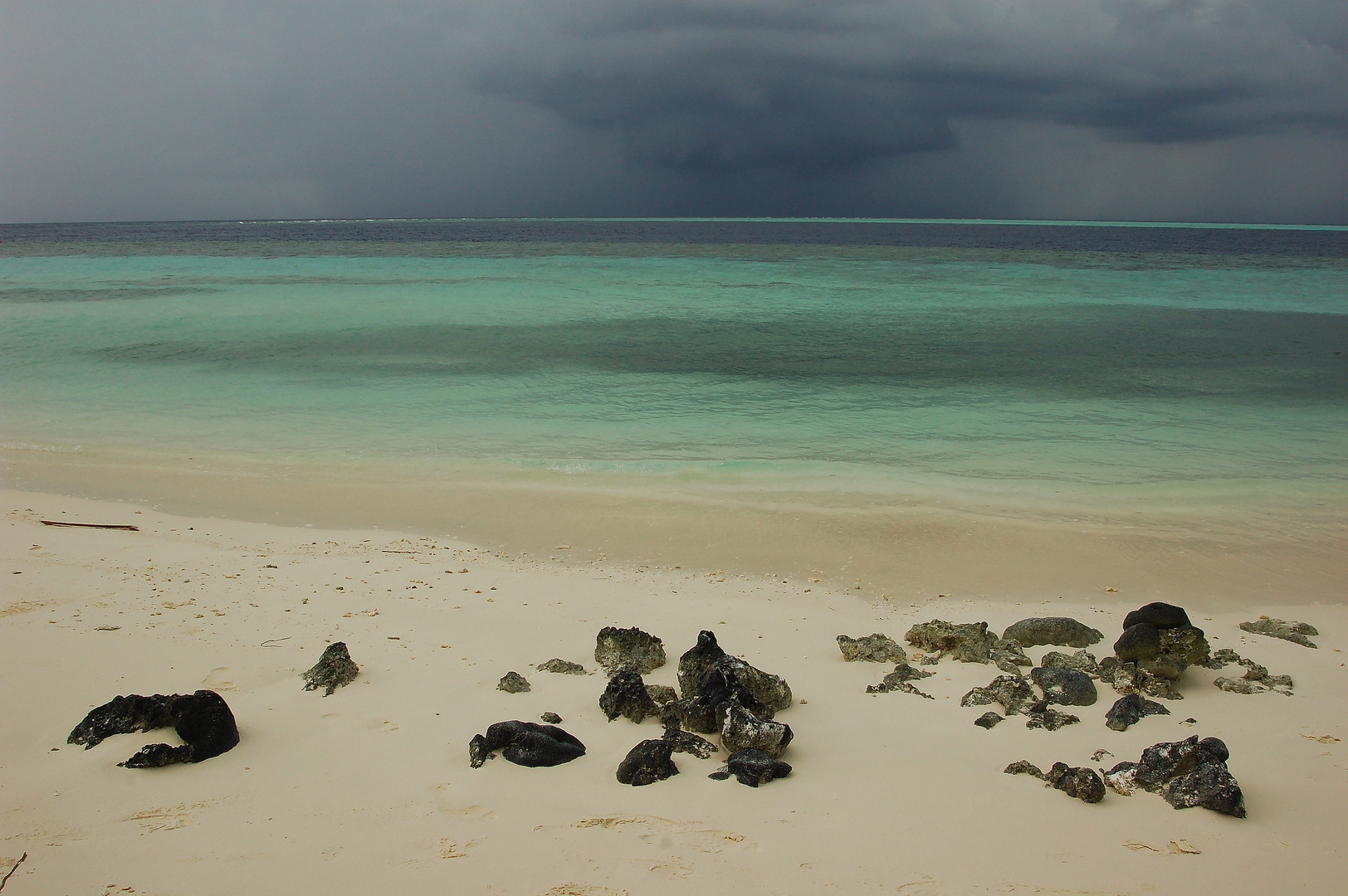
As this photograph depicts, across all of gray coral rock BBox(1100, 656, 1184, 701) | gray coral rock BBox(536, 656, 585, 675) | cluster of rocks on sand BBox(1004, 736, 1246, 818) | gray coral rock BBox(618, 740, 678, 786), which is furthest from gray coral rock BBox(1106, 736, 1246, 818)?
gray coral rock BBox(536, 656, 585, 675)

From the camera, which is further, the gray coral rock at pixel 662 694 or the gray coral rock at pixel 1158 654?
the gray coral rock at pixel 1158 654

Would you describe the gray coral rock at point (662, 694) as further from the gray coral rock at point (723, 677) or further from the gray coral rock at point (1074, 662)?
the gray coral rock at point (1074, 662)

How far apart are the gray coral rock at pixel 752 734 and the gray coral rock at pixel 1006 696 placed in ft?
3.55

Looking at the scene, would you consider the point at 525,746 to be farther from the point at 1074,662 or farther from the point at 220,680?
the point at 1074,662

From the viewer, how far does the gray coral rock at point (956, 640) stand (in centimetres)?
441

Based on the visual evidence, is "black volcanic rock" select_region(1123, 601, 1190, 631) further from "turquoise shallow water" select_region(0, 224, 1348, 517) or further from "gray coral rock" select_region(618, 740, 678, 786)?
"turquoise shallow water" select_region(0, 224, 1348, 517)

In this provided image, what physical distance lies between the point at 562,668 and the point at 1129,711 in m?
2.67

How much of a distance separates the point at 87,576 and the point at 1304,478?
35.1ft

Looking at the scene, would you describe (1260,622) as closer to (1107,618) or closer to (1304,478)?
(1107,618)

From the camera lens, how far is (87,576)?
17.3ft

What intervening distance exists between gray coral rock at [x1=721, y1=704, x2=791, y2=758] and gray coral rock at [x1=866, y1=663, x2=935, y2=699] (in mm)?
831

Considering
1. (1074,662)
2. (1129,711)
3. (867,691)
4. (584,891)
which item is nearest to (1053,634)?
(1074,662)

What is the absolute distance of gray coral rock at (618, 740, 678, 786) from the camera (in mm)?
3186

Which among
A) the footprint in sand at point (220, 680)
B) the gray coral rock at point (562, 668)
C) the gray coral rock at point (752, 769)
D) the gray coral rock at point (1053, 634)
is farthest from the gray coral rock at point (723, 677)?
the footprint in sand at point (220, 680)
